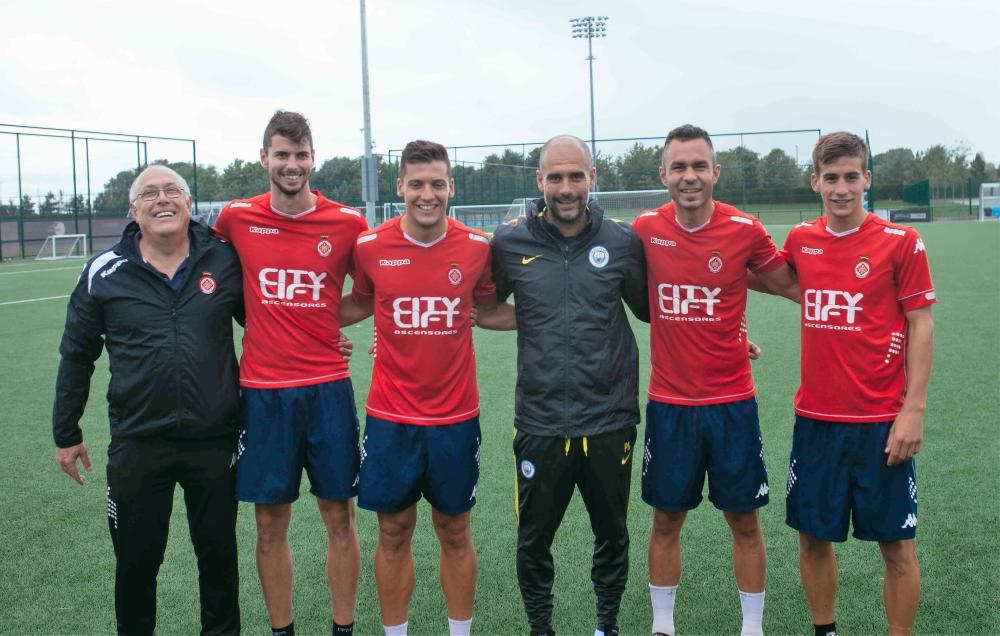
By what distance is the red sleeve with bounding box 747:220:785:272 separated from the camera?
3.75 m

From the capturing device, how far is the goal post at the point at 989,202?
166ft

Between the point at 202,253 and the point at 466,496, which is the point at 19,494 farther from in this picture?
the point at 466,496

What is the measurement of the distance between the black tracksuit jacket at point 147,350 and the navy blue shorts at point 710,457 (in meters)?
1.81

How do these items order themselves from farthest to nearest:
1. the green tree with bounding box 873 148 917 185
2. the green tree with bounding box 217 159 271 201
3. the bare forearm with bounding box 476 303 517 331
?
1. the green tree with bounding box 873 148 917 185
2. the green tree with bounding box 217 159 271 201
3. the bare forearm with bounding box 476 303 517 331

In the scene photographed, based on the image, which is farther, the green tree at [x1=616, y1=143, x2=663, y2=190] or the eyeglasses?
the green tree at [x1=616, y1=143, x2=663, y2=190]

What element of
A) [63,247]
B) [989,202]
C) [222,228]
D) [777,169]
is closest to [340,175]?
[63,247]

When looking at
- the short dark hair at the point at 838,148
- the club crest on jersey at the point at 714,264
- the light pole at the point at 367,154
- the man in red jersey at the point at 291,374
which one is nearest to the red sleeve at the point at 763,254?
the club crest on jersey at the point at 714,264

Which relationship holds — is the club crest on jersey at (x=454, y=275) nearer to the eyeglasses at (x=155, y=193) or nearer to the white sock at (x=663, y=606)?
the eyeglasses at (x=155, y=193)

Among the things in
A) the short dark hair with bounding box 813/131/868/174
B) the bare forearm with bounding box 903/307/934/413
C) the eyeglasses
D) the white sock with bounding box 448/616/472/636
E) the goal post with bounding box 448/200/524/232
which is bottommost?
the white sock with bounding box 448/616/472/636

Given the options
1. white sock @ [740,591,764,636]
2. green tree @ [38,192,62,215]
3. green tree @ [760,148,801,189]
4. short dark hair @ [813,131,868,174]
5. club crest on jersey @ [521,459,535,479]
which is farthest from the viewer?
green tree @ [760,148,801,189]

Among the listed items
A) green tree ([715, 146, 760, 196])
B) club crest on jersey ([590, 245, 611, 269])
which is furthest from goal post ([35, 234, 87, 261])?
club crest on jersey ([590, 245, 611, 269])

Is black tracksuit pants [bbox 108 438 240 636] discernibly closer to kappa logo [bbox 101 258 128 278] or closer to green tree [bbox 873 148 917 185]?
kappa logo [bbox 101 258 128 278]

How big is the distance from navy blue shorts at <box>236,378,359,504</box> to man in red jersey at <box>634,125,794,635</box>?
4.29ft

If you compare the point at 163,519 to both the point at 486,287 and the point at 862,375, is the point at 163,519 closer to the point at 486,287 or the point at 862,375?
the point at 486,287
